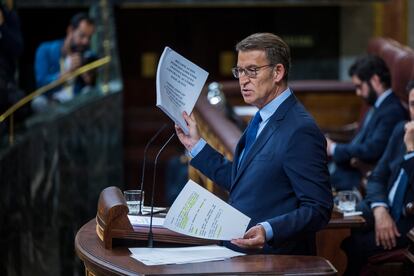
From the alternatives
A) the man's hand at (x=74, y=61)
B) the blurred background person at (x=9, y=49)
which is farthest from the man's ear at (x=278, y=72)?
the man's hand at (x=74, y=61)

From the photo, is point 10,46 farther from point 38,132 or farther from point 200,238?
point 200,238

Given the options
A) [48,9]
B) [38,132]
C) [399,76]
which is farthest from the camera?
[48,9]

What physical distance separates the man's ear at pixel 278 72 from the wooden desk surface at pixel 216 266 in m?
0.64

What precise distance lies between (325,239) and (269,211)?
3.67 feet

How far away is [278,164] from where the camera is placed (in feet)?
12.1

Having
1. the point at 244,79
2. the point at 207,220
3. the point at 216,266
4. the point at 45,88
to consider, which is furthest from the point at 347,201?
the point at 45,88

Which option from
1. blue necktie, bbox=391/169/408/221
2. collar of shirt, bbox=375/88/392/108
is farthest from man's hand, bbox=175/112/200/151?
collar of shirt, bbox=375/88/392/108

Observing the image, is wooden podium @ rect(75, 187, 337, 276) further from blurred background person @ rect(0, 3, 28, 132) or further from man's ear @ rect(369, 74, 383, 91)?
man's ear @ rect(369, 74, 383, 91)

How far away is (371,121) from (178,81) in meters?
2.69

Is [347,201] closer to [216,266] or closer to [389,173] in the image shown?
[389,173]

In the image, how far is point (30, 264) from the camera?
6688mm

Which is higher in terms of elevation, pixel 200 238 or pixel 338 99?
pixel 200 238

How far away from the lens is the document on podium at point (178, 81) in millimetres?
3834

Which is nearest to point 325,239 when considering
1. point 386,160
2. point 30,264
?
point 386,160
